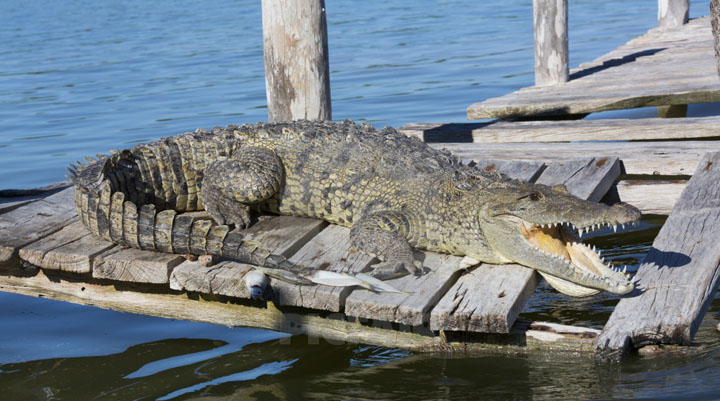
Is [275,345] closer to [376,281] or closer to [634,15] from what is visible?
[376,281]

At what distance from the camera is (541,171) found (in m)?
5.41

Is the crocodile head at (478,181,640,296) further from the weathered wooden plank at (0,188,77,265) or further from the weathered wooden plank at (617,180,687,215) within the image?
the weathered wooden plank at (0,188,77,265)

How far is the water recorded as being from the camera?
375 cm

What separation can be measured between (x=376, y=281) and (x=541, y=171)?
6.91 feet

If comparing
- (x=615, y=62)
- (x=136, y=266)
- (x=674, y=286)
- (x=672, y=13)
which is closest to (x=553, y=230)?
(x=674, y=286)

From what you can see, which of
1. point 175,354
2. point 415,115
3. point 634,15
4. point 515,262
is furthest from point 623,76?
point 634,15

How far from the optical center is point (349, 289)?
12.0 feet

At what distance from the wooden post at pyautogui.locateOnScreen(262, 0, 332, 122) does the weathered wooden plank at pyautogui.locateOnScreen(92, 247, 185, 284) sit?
5.32ft

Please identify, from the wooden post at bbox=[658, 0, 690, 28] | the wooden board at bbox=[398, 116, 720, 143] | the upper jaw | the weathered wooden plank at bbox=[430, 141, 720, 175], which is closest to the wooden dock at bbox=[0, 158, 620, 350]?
the upper jaw

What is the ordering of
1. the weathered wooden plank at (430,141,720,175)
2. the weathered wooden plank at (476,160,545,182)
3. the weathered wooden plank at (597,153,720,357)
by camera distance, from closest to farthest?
the weathered wooden plank at (597,153,720,357), the weathered wooden plank at (476,160,545,182), the weathered wooden plank at (430,141,720,175)

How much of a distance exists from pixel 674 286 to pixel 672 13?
1025 cm

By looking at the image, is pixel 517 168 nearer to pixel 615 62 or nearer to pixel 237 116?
pixel 615 62

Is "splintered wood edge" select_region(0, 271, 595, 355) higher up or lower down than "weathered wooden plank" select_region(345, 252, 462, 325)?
lower down

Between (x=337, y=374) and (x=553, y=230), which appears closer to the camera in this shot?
(x=553, y=230)
